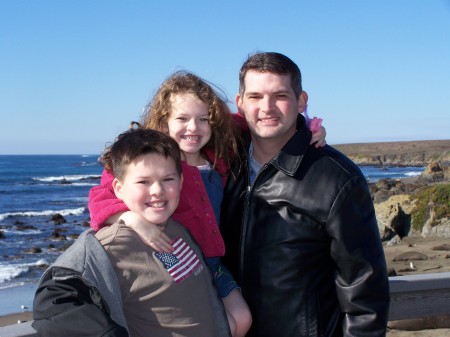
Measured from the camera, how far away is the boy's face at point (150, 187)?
2771 mm

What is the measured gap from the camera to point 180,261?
110 inches

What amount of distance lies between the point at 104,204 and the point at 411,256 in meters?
9.00

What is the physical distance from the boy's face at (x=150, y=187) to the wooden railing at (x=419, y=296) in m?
1.49

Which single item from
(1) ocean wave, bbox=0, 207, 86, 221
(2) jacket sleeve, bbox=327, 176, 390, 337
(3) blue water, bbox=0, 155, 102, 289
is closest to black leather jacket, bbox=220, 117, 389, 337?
(2) jacket sleeve, bbox=327, 176, 390, 337

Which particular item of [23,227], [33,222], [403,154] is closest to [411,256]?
[23,227]

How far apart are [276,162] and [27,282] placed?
11545 mm

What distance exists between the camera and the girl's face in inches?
137

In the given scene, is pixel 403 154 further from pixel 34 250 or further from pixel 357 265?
pixel 357 265

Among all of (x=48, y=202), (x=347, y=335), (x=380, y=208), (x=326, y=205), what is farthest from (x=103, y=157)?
(x=48, y=202)

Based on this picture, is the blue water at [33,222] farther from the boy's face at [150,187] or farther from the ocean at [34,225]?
the boy's face at [150,187]

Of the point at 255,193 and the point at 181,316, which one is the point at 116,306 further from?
the point at 255,193

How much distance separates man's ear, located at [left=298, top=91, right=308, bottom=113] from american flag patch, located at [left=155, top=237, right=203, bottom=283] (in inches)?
41.8

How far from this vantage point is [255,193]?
3.22 metres

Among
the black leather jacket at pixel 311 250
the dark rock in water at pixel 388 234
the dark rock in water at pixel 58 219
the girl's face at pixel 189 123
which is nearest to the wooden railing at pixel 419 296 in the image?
the black leather jacket at pixel 311 250
